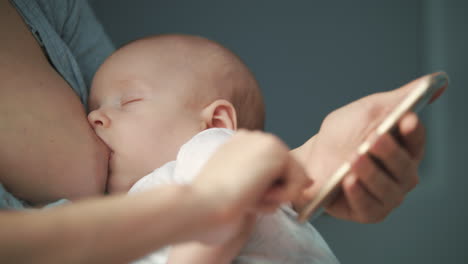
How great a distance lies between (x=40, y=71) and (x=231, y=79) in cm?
34

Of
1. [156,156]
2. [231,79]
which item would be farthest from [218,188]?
[231,79]

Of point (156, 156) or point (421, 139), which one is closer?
point (421, 139)

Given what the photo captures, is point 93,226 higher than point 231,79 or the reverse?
higher

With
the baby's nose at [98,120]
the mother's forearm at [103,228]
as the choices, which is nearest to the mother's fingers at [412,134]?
the mother's forearm at [103,228]

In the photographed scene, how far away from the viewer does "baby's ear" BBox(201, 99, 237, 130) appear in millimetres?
747

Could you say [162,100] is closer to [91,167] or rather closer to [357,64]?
[91,167]

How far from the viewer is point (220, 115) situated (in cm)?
76

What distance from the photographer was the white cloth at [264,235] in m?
0.50

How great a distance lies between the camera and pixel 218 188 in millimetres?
319

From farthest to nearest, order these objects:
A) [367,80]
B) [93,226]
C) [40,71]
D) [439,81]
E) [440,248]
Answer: [367,80]
[440,248]
[40,71]
[439,81]
[93,226]

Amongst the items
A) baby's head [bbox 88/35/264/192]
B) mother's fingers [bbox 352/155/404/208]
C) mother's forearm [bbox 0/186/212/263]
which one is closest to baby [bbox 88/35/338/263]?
baby's head [bbox 88/35/264/192]

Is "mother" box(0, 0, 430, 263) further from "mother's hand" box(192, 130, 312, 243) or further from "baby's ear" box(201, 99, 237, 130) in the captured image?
"baby's ear" box(201, 99, 237, 130)

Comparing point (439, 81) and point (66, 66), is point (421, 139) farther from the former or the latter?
point (66, 66)

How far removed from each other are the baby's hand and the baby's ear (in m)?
0.32
